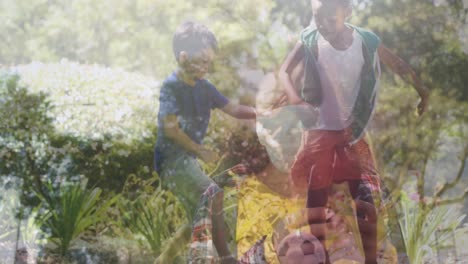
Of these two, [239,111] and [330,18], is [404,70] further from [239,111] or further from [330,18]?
[239,111]

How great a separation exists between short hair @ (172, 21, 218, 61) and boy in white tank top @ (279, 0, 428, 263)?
2.07 feet

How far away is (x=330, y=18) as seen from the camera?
483cm

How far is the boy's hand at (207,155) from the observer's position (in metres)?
4.75

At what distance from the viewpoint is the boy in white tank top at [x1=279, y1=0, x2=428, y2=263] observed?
4750mm

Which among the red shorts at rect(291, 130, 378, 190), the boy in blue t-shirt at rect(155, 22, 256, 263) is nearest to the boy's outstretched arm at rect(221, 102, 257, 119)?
the boy in blue t-shirt at rect(155, 22, 256, 263)

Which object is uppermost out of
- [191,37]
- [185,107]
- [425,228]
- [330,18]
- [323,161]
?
[330,18]

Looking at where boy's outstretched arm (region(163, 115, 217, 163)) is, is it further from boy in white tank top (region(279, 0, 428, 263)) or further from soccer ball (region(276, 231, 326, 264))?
soccer ball (region(276, 231, 326, 264))

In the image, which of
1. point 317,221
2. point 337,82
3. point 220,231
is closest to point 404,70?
point 337,82

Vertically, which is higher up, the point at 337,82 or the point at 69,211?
the point at 337,82

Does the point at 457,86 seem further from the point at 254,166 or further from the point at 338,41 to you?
the point at 254,166

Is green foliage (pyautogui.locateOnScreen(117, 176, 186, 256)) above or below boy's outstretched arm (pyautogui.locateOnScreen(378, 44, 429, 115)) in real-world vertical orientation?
below

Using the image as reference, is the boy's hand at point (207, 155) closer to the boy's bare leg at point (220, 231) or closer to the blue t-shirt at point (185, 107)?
the blue t-shirt at point (185, 107)

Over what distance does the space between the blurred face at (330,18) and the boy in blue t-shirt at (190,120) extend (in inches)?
33.0

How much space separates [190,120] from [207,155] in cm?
30
